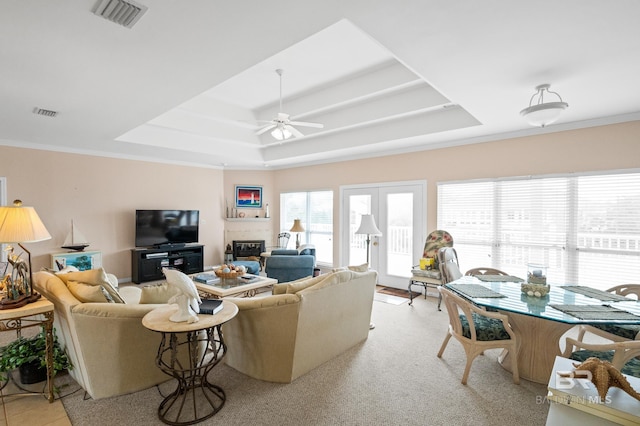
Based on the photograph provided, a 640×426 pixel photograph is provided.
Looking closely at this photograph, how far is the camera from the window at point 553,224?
12.4ft

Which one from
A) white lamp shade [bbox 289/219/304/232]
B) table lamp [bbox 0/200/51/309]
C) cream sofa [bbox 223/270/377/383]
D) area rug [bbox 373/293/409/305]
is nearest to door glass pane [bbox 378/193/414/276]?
area rug [bbox 373/293/409/305]

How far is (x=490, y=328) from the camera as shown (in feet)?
8.87

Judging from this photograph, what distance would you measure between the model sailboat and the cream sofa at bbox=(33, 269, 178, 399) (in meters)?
3.39

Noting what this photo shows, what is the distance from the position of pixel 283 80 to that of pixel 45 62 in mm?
2575

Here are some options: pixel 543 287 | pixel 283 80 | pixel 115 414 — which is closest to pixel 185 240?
pixel 283 80

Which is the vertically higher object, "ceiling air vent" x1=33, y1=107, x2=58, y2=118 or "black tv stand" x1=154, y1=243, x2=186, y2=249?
"ceiling air vent" x1=33, y1=107, x2=58, y2=118

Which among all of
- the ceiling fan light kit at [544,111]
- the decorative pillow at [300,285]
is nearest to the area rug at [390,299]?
the decorative pillow at [300,285]

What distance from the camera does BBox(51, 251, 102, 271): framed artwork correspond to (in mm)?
5273

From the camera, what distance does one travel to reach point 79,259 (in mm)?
5555

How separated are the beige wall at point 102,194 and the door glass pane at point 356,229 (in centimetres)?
354

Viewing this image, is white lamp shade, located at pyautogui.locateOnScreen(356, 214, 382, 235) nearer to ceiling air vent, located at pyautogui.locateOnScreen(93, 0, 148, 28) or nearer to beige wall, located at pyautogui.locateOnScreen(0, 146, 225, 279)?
ceiling air vent, located at pyautogui.locateOnScreen(93, 0, 148, 28)

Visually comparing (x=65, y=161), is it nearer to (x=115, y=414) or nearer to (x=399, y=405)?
(x=115, y=414)

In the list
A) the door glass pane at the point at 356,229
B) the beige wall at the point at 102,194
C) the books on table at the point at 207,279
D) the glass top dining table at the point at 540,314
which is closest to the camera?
the glass top dining table at the point at 540,314

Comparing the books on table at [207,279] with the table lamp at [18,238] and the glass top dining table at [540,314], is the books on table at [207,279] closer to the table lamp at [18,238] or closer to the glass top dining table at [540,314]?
the table lamp at [18,238]
